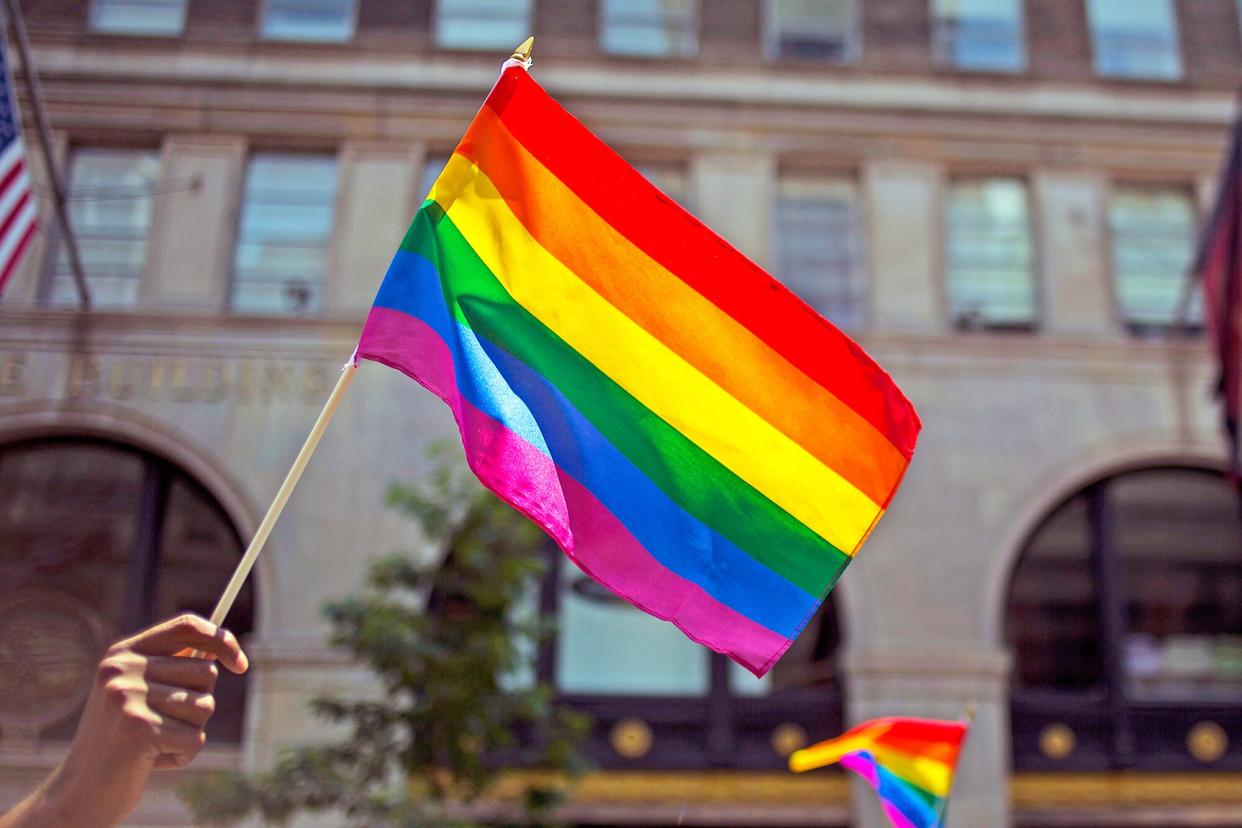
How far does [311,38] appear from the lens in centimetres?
1783

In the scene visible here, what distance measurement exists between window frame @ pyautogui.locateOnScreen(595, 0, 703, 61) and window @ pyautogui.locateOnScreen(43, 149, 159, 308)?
6011mm

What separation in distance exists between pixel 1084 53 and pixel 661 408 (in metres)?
14.9

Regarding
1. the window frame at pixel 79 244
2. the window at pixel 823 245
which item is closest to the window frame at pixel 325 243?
the window frame at pixel 79 244

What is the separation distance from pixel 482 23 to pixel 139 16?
4.48 m

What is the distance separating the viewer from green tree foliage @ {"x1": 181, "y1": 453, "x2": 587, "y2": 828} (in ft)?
38.4

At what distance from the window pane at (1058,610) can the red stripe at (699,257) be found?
11.9 m

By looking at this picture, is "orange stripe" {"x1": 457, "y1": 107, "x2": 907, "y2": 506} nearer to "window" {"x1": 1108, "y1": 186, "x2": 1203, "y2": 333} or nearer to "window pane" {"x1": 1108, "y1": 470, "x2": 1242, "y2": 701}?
"window pane" {"x1": 1108, "y1": 470, "x2": 1242, "y2": 701}

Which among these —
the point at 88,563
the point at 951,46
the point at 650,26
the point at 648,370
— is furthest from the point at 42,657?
the point at 951,46

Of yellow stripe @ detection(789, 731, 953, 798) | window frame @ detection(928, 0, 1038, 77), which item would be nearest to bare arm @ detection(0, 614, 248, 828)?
yellow stripe @ detection(789, 731, 953, 798)

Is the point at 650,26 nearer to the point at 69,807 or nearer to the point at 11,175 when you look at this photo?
the point at 11,175

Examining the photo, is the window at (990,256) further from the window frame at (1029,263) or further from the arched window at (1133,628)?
the arched window at (1133,628)

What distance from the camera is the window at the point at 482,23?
1797 centimetres

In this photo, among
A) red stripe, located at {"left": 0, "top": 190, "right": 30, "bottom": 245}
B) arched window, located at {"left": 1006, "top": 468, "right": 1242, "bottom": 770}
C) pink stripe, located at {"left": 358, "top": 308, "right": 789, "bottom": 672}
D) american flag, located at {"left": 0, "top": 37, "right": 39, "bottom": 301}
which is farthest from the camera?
arched window, located at {"left": 1006, "top": 468, "right": 1242, "bottom": 770}

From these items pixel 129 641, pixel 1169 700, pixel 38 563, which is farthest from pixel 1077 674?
pixel 129 641
